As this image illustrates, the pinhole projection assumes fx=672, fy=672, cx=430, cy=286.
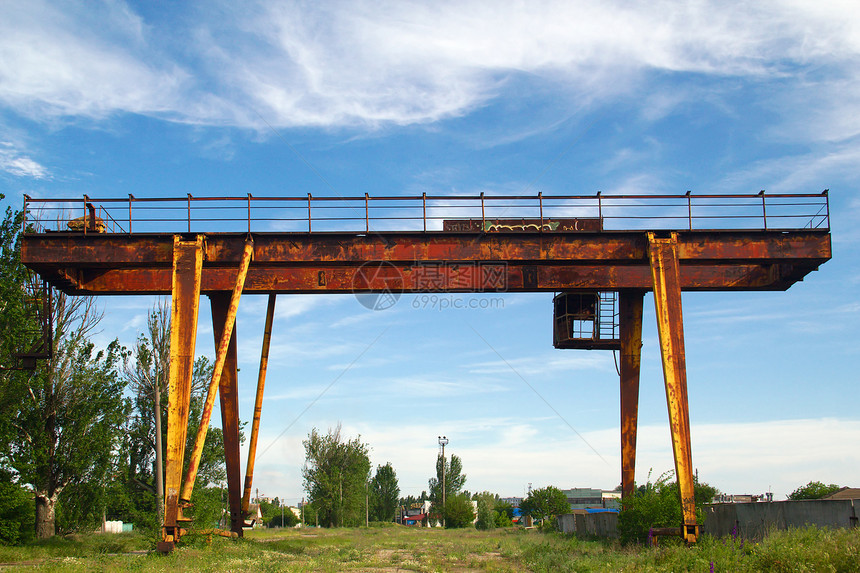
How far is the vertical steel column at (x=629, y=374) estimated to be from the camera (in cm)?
1738

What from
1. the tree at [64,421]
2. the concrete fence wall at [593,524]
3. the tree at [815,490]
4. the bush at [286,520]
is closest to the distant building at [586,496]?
the bush at [286,520]

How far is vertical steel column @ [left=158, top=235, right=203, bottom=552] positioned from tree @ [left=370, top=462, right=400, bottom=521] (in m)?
54.8

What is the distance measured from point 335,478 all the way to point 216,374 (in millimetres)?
37353

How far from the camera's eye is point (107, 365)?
2452cm

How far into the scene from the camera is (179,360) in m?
13.7

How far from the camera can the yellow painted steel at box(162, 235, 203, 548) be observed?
12664mm

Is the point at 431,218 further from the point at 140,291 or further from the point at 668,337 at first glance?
the point at 140,291

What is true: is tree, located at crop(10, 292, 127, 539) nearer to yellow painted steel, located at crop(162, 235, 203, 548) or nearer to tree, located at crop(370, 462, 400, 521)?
yellow painted steel, located at crop(162, 235, 203, 548)

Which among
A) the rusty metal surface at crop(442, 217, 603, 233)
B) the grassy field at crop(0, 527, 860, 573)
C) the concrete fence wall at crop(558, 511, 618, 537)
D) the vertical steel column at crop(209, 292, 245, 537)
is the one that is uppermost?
the rusty metal surface at crop(442, 217, 603, 233)

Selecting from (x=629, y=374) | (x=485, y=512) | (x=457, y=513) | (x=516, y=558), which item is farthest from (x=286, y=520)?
(x=629, y=374)

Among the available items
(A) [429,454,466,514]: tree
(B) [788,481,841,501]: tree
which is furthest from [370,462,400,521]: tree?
(B) [788,481,841,501]: tree

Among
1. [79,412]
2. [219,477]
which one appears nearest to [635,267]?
[79,412]

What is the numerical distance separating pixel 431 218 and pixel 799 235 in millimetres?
8180

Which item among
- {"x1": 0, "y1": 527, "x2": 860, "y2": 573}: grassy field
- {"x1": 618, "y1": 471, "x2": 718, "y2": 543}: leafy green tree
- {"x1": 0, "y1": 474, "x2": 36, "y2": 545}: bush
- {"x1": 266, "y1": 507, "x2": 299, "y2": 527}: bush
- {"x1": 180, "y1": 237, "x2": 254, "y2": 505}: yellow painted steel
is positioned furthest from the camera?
{"x1": 266, "y1": 507, "x2": 299, "y2": 527}: bush
